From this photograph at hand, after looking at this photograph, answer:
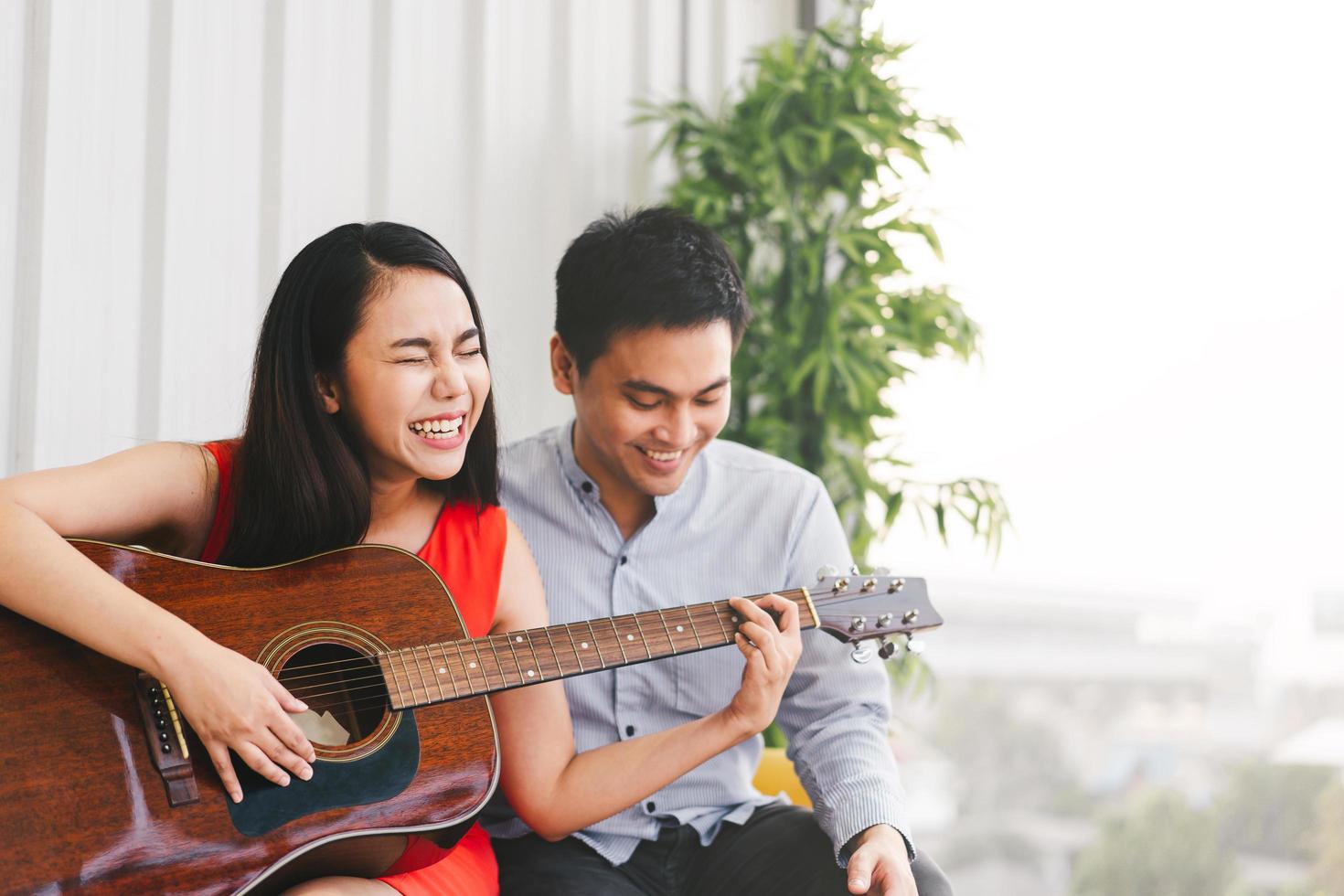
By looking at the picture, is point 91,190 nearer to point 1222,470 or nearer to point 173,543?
point 173,543

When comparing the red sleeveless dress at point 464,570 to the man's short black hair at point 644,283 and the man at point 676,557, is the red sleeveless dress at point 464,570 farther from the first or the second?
the man's short black hair at point 644,283

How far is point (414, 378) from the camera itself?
4.69 feet

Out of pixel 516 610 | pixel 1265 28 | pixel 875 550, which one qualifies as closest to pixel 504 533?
pixel 516 610

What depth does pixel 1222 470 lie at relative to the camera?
2.60 metres

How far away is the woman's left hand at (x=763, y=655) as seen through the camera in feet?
4.66

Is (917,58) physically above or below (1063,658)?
above

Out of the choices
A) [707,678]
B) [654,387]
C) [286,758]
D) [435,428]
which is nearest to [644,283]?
[654,387]

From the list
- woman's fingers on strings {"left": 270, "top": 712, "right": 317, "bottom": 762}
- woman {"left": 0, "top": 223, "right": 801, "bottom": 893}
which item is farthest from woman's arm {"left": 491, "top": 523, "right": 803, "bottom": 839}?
woman's fingers on strings {"left": 270, "top": 712, "right": 317, "bottom": 762}

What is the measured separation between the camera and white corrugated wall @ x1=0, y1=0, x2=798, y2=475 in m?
2.06

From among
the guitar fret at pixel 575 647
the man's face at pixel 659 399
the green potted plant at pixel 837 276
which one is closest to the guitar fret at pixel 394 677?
the guitar fret at pixel 575 647

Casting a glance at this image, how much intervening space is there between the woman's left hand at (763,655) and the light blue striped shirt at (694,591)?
0.66ft

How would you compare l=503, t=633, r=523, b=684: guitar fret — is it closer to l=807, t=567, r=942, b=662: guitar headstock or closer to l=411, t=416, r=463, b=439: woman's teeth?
l=411, t=416, r=463, b=439: woman's teeth

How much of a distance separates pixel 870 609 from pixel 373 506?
68 centimetres

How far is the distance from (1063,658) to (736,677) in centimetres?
143
